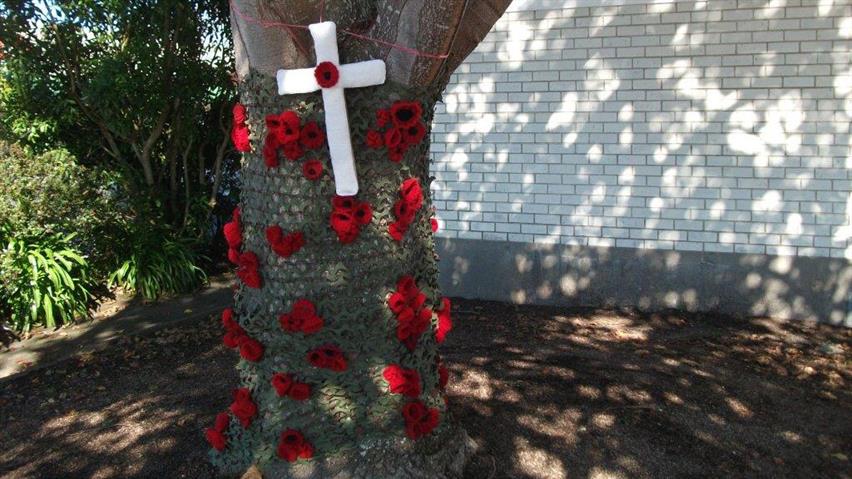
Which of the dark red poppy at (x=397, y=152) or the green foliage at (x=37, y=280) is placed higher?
the dark red poppy at (x=397, y=152)

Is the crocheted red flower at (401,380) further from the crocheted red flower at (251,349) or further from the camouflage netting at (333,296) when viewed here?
the crocheted red flower at (251,349)

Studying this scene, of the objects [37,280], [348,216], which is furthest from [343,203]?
[37,280]

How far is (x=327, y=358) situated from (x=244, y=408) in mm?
503

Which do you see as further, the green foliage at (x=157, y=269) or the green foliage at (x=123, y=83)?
the green foliage at (x=157, y=269)

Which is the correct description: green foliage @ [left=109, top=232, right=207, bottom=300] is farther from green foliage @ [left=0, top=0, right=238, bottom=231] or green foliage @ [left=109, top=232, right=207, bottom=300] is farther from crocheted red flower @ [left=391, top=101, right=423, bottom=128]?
crocheted red flower @ [left=391, top=101, right=423, bottom=128]

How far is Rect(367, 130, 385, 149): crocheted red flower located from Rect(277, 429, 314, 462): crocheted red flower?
126 centimetres

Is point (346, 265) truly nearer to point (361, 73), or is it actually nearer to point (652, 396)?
Result: point (361, 73)

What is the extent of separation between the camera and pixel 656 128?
653 cm

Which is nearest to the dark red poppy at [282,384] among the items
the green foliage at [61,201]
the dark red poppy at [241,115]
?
the dark red poppy at [241,115]

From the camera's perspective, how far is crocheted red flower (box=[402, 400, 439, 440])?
3383 mm

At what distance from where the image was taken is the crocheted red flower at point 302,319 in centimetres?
317

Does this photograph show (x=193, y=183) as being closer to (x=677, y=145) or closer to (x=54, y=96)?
(x=54, y=96)

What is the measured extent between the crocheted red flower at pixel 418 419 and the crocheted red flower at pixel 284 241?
0.85m

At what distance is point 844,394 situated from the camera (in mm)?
4918
